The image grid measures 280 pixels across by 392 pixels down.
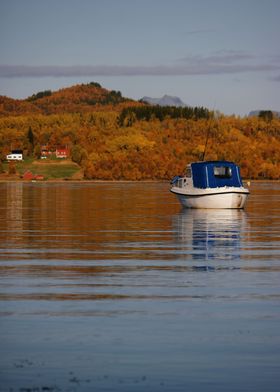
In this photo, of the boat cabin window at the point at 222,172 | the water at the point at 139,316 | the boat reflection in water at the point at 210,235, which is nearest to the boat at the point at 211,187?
the boat cabin window at the point at 222,172

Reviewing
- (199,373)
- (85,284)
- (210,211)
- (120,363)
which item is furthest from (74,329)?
(210,211)

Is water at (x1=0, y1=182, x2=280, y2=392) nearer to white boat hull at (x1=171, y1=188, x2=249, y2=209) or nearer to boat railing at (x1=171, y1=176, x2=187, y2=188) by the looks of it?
white boat hull at (x1=171, y1=188, x2=249, y2=209)

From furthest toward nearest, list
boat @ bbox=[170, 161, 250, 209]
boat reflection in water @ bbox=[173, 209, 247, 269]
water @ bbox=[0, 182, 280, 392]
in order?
1. boat @ bbox=[170, 161, 250, 209]
2. boat reflection in water @ bbox=[173, 209, 247, 269]
3. water @ bbox=[0, 182, 280, 392]

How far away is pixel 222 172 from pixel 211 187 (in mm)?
2322

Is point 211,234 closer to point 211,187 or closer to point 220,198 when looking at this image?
point 220,198

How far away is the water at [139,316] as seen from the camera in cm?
1283

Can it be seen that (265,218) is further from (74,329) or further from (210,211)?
(74,329)

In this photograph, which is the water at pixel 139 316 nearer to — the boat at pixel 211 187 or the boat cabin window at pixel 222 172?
the boat at pixel 211 187

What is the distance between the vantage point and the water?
42.1 feet

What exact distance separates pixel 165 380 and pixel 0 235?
28.1m

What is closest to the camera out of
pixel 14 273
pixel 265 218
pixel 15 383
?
pixel 15 383

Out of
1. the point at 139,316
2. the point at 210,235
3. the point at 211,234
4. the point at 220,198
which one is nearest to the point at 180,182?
the point at 220,198

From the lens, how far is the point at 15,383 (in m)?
12.3

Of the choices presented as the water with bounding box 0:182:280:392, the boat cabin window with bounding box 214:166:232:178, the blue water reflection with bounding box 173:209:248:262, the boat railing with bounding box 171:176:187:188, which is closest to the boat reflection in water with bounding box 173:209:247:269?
the blue water reflection with bounding box 173:209:248:262
